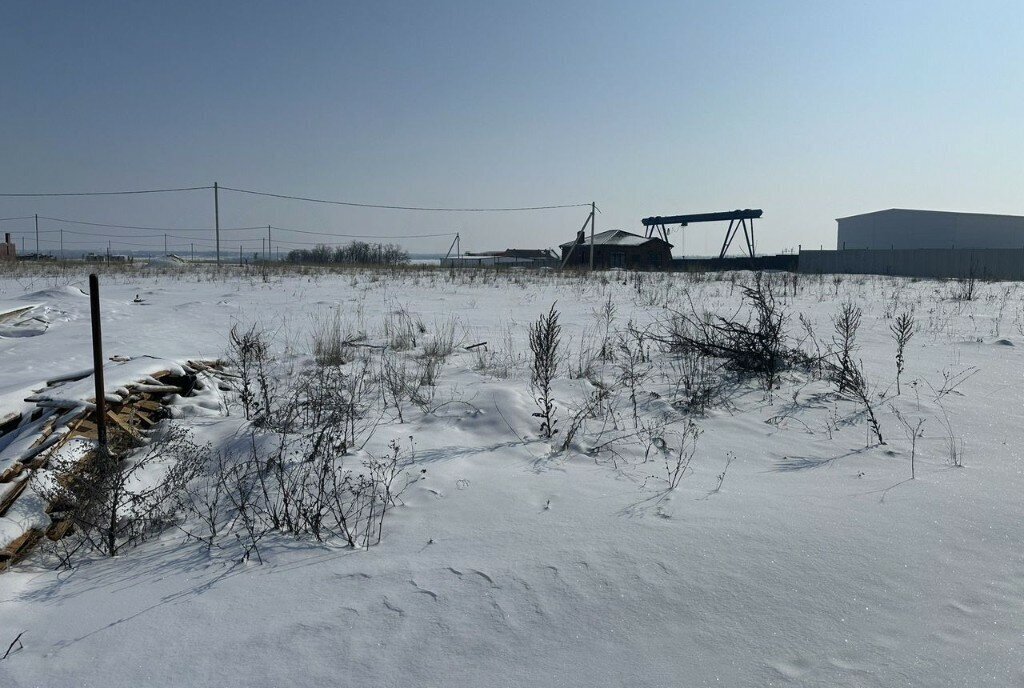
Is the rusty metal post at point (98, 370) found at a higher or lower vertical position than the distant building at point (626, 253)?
lower

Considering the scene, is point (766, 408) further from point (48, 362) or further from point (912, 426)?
point (48, 362)

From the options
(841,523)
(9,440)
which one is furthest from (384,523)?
(9,440)

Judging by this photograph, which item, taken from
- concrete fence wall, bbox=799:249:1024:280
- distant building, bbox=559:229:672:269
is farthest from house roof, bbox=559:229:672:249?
concrete fence wall, bbox=799:249:1024:280

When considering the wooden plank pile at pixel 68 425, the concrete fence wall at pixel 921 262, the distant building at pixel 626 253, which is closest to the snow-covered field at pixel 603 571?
the wooden plank pile at pixel 68 425

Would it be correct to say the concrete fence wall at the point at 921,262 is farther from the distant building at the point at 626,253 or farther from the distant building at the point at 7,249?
the distant building at the point at 7,249

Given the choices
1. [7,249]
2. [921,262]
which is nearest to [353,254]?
[7,249]

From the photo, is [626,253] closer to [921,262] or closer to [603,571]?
[921,262]

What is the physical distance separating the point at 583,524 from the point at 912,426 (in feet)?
9.41

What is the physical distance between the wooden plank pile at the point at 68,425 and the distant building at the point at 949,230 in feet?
147

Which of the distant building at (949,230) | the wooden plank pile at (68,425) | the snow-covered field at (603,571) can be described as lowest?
the snow-covered field at (603,571)

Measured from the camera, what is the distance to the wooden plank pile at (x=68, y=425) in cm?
290

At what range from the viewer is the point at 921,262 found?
30.9 meters

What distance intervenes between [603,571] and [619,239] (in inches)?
1636

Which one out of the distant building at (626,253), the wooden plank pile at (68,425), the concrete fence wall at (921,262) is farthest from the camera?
the distant building at (626,253)
